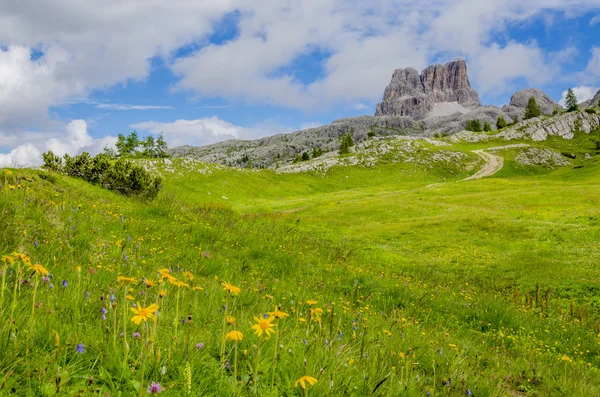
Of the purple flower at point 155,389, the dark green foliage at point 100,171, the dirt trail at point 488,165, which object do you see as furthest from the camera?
the dirt trail at point 488,165

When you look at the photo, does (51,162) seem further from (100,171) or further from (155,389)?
(155,389)

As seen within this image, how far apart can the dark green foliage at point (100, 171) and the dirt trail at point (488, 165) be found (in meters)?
77.9

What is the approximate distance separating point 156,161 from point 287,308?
65.8 metres

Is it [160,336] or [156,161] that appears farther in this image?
[156,161]

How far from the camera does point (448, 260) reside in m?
23.2

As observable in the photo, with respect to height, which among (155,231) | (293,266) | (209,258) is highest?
(155,231)

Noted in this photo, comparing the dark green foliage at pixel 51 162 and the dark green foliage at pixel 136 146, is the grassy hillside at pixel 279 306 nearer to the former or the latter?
the dark green foliage at pixel 51 162

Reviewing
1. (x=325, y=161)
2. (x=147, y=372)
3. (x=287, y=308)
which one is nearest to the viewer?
(x=147, y=372)

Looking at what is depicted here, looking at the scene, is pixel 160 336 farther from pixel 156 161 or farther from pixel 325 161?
pixel 325 161

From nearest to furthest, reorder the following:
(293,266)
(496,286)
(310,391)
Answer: (310,391)
(293,266)
(496,286)

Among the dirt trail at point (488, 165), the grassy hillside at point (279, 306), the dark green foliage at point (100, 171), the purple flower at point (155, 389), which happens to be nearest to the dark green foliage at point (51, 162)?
the dark green foliage at point (100, 171)

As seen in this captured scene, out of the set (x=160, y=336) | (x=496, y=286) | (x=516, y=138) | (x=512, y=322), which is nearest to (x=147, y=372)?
(x=160, y=336)

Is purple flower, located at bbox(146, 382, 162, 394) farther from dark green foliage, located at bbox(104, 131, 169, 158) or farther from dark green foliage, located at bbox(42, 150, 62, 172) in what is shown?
dark green foliage, located at bbox(104, 131, 169, 158)

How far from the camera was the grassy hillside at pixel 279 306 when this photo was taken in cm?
254
